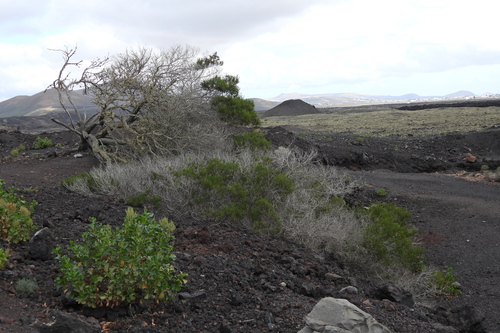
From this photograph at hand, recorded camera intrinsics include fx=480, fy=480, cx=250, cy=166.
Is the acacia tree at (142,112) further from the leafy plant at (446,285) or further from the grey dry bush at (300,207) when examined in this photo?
the leafy plant at (446,285)

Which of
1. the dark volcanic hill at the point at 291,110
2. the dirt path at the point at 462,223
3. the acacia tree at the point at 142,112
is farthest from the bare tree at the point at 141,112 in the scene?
the dark volcanic hill at the point at 291,110

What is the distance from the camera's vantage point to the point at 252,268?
570 centimetres

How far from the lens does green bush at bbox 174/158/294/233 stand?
811 centimetres

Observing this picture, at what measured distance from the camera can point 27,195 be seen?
8.38 metres

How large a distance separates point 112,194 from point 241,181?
2.56 metres

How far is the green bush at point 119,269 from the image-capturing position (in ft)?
12.5

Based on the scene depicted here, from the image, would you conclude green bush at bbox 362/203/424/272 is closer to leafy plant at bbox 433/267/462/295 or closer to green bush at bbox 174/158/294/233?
leafy plant at bbox 433/267/462/295

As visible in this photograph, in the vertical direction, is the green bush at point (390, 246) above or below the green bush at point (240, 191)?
below

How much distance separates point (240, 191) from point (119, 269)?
183 inches

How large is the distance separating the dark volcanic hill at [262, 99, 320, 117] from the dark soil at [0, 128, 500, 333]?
51.6 m

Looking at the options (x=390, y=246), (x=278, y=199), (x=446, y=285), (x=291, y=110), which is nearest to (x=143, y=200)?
(x=278, y=199)

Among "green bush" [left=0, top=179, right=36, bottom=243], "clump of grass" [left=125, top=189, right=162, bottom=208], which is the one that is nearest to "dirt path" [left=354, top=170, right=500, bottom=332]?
"clump of grass" [left=125, top=189, right=162, bottom=208]

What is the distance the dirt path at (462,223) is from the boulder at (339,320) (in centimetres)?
310

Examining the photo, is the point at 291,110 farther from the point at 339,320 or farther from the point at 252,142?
the point at 339,320
